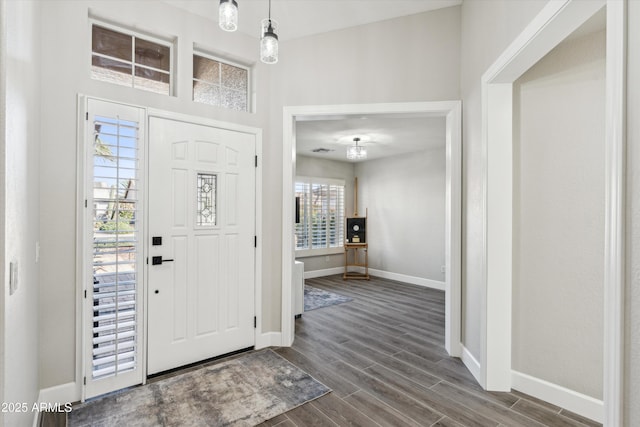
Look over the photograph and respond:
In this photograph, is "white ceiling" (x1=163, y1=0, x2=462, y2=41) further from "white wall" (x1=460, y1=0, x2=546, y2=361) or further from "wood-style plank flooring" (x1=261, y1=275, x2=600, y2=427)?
"wood-style plank flooring" (x1=261, y1=275, x2=600, y2=427)

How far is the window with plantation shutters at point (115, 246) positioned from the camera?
2.37m

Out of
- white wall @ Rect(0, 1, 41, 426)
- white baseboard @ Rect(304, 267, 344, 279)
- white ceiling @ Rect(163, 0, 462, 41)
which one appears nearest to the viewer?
white wall @ Rect(0, 1, 41, 426)

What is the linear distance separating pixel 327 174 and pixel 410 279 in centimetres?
292

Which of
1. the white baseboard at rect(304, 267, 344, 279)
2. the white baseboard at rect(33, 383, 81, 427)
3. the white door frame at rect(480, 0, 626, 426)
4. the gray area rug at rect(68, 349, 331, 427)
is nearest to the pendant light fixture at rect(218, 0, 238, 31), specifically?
the white door frame at rect(480, 0, 626, 426)

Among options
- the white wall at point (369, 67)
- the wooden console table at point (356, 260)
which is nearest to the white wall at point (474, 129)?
the white wall at point (369, 67)

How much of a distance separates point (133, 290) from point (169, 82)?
1.80 meters

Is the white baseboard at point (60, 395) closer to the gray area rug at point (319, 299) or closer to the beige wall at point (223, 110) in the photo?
the beige wall at point (223, 110)

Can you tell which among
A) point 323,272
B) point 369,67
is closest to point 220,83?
point 369,67

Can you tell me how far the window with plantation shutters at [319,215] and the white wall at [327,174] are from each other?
13 cm

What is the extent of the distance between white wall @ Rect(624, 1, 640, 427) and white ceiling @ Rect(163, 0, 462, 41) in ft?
7.19

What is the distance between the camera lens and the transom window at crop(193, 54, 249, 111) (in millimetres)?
2996

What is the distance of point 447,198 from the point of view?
3.17 meters

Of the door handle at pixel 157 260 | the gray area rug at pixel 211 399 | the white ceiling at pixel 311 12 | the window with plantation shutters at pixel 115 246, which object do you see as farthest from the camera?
the white ceiling at pixel 311 12

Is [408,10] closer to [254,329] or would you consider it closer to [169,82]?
[169,82]
